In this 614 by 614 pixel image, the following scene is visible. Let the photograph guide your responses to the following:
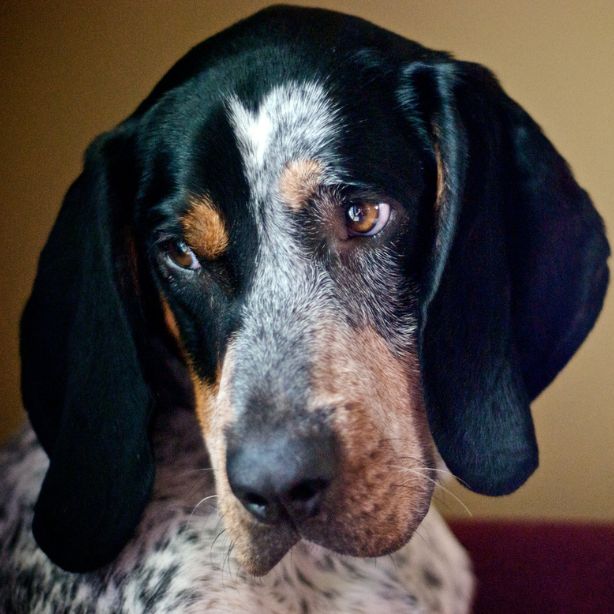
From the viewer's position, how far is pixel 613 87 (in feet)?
7.93

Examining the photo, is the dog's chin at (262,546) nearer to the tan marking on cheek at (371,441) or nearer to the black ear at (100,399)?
the tan marking on cheek at (371,441)

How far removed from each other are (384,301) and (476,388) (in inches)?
8.0

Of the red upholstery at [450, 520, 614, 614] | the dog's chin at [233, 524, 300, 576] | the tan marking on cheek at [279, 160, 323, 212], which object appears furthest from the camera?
the red upholstery at [450, 520, 614, 614]

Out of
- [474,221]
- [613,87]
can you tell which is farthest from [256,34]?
[613,87]

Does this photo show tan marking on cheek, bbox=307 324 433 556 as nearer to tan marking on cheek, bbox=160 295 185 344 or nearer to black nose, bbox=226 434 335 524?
black nose, bbox=226 434 335 524

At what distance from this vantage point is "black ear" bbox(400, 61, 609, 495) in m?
1.47

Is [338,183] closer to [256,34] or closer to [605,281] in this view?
[256,34]

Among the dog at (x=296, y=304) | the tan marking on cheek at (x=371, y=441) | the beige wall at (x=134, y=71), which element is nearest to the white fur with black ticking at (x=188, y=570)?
the dog at (x=296, y=304)

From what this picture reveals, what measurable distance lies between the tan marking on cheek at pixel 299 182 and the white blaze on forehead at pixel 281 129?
2 centimetres

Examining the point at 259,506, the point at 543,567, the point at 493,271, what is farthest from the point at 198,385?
the point at 543,567

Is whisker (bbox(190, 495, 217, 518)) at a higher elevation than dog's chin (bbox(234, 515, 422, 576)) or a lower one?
lower

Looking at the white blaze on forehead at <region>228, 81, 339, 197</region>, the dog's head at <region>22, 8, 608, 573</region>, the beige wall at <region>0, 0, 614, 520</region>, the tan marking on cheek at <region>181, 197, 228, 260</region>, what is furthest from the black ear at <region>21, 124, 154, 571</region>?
the beige wall at <region>0, 0, 614, 520</region>

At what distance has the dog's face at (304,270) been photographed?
1364mm

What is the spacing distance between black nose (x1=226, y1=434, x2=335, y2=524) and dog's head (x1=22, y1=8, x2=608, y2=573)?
0.18 ft
